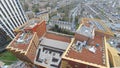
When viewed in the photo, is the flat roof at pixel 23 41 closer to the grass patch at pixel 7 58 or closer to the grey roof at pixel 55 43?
the grey roof at pixel 55 43

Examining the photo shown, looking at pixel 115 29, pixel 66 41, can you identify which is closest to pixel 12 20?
pixel 66 41

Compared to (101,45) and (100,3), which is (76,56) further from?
(100,3)

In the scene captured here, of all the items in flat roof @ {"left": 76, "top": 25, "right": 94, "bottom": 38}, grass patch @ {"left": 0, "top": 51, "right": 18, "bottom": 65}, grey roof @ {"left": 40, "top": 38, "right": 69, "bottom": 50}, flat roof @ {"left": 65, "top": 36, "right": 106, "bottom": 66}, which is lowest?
grass patch @ {"left": 0, "top": 51, "right": 18, "bottom": 65}

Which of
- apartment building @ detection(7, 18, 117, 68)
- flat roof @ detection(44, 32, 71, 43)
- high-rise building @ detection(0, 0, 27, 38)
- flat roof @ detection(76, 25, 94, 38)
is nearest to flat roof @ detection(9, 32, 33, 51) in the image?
apartment building @ detection(7, 18, 117, 68)

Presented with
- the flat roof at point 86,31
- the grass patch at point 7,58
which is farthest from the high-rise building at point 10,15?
the flat roof at point 86,31

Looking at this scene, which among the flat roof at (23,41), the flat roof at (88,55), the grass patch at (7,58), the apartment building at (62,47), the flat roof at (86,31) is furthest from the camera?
the grass patch at (7,58)

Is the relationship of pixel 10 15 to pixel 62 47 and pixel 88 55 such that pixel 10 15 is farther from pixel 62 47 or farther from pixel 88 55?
pixel 88 55

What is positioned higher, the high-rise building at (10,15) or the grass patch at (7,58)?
the high-rise building at (10,15)

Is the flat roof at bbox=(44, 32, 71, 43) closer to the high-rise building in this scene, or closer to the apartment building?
the apartment building

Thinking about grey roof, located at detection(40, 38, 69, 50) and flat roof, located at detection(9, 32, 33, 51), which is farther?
grey roof, located at detection(40, 38, 69, 50)
